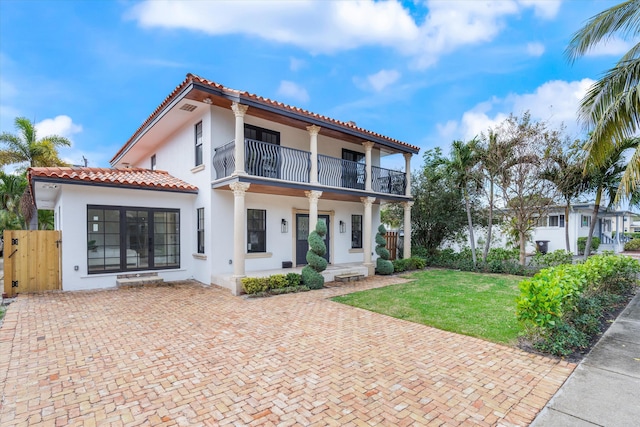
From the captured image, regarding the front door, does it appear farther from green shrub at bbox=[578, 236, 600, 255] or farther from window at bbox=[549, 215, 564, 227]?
green shrub at bbox=[578, 236, 600, 255]

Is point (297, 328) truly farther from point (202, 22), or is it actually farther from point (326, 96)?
point (326, 96)

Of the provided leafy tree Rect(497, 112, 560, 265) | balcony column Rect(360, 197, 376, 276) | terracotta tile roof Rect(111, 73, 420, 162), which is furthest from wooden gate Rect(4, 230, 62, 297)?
leafy tree Rect(497, 112, 560, 265)

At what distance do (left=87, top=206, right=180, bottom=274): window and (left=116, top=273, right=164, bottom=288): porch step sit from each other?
265 millimetres

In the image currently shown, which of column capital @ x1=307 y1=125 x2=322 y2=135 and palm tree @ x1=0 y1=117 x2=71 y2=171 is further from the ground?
palm tree @ x1=0 y1=117 x2=71 y2=171

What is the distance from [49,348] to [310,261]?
679 centimetres

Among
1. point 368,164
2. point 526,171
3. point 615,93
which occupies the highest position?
point 615,93

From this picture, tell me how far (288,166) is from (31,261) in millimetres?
8211

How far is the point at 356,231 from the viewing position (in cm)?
1538

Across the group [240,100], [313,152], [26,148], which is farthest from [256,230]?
[26,148]

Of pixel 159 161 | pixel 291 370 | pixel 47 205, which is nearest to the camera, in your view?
pixel 291 370

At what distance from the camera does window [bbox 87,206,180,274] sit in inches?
389

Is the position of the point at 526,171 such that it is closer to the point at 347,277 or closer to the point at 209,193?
the point at 347,277

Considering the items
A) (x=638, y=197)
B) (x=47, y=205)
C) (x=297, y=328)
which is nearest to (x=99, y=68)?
(x=47, y=205)

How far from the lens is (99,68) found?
14953 mm
